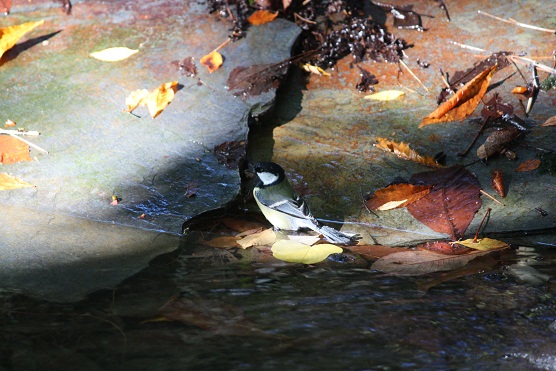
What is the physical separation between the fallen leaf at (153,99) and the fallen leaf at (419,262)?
2021mm

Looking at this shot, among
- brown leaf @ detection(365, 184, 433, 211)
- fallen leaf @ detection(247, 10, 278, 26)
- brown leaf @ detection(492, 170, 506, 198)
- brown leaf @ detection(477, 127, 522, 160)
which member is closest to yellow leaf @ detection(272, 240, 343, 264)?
brown leaf @ detection(365, 184, 433, 211)

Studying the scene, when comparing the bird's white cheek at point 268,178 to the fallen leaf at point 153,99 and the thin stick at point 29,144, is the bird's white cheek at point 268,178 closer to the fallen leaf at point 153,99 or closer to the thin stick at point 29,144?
the fallen leaf at point 153,99

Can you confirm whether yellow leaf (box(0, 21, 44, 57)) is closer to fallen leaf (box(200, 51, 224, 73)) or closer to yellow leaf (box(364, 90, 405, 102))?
fallen leaf (box(200, 51, 224, 73))

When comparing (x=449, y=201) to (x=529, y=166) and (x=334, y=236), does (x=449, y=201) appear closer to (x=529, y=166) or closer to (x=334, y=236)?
(x=529, y=166)

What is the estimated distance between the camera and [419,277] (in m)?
3.13

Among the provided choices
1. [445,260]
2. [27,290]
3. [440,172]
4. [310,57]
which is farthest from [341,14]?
[27,290]

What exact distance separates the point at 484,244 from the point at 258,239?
4.18 ft

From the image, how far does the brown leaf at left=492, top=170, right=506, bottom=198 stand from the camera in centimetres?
385

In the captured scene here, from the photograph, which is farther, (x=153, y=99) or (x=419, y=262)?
(x=153, y=99)

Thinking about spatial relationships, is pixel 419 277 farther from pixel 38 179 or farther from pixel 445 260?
pixel 38 179

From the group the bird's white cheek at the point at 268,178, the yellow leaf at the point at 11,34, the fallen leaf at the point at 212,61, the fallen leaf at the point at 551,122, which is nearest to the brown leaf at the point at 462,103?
the fallen leaf at the point at 551,122

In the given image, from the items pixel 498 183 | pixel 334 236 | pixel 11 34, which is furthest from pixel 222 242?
pixel 11 34

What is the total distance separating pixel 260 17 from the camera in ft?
17.1

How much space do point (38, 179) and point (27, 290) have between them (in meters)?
1.15
